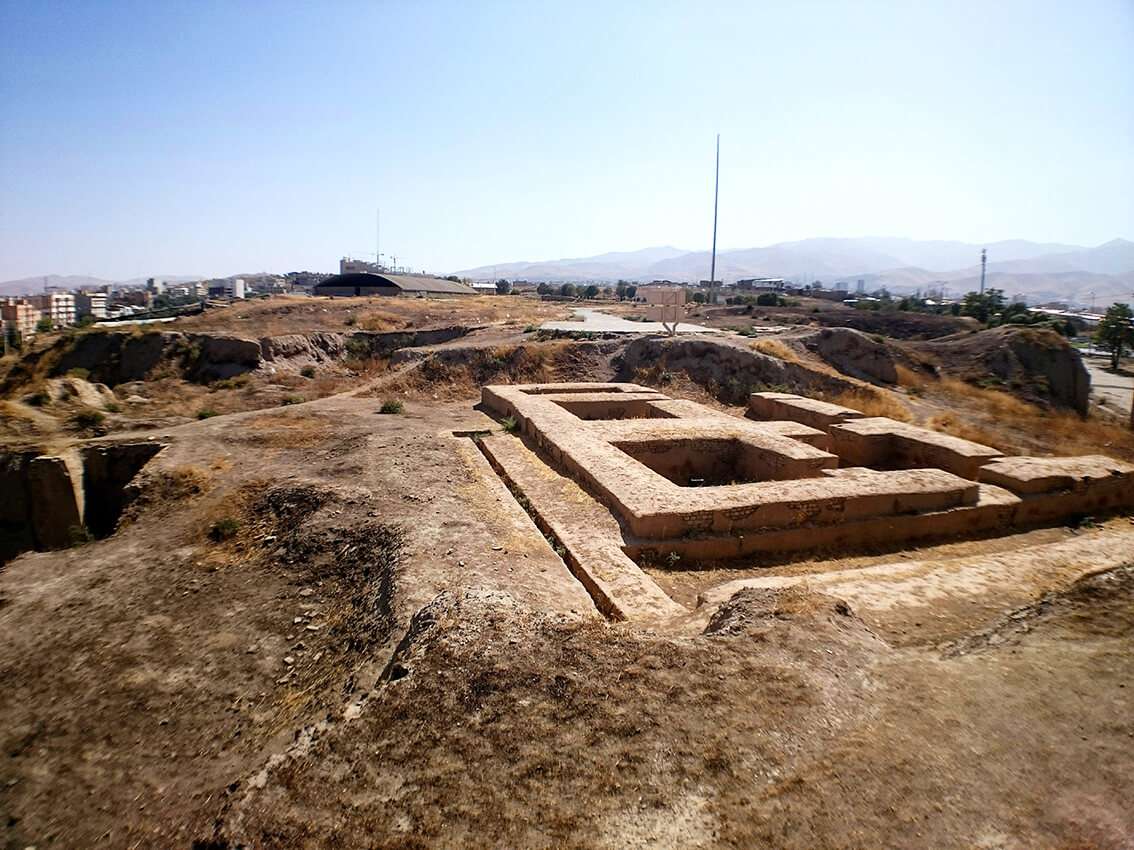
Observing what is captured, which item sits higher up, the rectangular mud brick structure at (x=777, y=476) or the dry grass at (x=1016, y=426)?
the rectangular mud brick structure at (x=777, y=476)

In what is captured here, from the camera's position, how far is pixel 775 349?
1706 centimetres

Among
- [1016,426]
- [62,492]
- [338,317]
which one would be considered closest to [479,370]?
[62,492]

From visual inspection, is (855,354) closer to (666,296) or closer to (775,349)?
(775,349)

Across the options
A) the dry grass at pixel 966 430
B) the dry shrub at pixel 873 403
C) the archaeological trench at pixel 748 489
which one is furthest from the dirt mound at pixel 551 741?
the dry shrub at pixel 873 403

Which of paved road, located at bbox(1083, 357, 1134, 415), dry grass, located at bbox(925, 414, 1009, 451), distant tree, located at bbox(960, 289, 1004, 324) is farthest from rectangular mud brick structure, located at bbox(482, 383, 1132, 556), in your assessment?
distant tree, located at bbox(960, 289, 1004, 324)

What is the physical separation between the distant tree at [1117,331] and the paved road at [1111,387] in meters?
1.28

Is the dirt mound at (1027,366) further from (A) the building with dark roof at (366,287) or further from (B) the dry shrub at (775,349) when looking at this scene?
(A) the building with dark roof at (366,287)

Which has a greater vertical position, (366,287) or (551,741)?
(366,287)

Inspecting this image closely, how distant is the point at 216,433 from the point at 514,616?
8.09 metres

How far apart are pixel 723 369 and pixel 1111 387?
29.1 meters

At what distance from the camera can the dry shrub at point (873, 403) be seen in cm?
1449

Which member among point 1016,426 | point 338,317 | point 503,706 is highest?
point 338,317

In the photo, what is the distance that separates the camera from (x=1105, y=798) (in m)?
2.56

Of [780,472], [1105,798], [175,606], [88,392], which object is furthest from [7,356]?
[1105,798]
